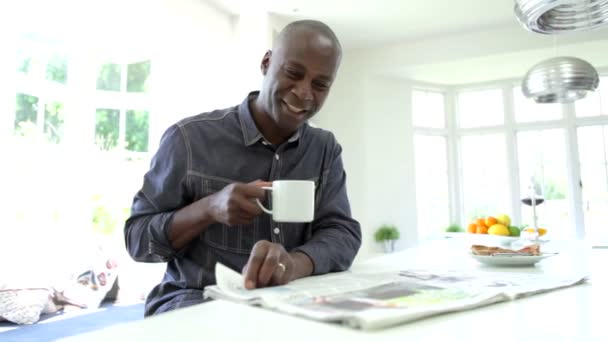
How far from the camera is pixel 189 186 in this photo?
103 cm

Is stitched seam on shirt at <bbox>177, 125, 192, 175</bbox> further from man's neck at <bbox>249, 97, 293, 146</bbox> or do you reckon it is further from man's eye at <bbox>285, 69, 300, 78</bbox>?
man's eye at <bbox>285, 69, 300, 78</bbox>

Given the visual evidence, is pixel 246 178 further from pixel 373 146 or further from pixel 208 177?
pixel 373 146

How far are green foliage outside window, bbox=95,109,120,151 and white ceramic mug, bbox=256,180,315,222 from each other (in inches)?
160

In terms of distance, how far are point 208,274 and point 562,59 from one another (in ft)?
8.28

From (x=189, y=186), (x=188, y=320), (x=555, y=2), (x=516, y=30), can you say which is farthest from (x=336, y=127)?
(x=188, y=320)

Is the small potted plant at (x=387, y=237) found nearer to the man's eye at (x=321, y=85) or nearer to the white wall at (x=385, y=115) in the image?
the white wall at (x=385, y=115)

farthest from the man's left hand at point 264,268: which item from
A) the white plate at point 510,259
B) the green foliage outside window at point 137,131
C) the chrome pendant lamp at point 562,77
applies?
the green foliage outside window at point 137,131

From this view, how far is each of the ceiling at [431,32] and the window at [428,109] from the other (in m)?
0.45

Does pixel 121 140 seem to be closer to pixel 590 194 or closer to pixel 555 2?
pixel 555 2

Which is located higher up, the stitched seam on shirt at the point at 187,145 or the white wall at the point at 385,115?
the white wall at the point at 385,115

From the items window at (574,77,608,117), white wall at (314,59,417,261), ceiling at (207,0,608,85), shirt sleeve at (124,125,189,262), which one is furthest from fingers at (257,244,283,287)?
window at (574,77,608,117)

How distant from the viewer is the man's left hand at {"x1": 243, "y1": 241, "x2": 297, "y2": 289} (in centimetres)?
70

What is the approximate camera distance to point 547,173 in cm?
583

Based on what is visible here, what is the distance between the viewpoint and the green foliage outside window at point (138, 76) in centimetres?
455
